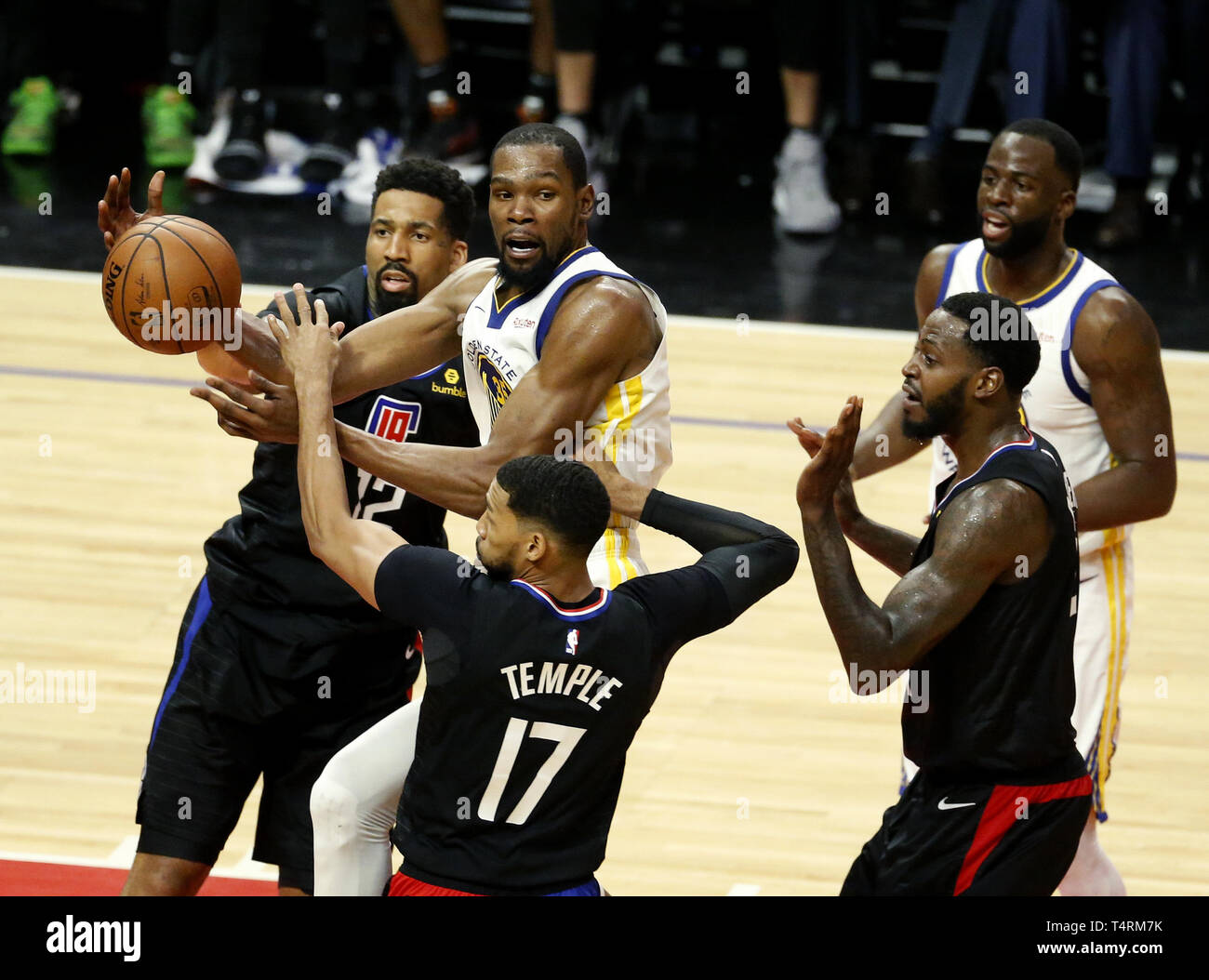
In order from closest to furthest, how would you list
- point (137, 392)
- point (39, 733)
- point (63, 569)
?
point (39, 733) → point (63, 569) → point (137, 392)

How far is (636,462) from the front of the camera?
4.21 m

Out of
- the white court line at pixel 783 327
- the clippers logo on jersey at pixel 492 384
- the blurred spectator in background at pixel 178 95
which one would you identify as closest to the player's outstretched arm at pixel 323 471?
the clippers logo on jersey at pixel 492 384

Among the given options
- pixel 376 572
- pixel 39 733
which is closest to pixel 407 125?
pixel 39 733

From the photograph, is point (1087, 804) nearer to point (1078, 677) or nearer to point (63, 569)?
point (1078, 677)

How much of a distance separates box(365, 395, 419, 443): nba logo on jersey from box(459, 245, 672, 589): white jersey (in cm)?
33

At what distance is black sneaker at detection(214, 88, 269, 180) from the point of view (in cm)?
1055

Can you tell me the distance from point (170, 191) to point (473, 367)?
6.83 metres

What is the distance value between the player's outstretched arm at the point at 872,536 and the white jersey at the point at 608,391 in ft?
1.39

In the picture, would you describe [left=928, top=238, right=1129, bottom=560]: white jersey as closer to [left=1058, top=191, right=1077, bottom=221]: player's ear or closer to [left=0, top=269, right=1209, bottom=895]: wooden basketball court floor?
[left=1058, top=191, right=1077, bottom=221]: player's ear

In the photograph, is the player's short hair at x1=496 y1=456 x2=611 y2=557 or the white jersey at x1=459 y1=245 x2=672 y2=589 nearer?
the player's short hair at x1=496 y1=456 x2=611 y2=557

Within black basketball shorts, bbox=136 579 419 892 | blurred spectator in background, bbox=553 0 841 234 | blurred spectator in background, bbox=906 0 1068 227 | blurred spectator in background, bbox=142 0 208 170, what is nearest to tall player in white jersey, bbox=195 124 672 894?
black basketball shorts, bbox=136 579 419 892

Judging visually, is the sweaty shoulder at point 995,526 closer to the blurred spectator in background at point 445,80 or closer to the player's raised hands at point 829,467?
the player's raised hands at point 829,467

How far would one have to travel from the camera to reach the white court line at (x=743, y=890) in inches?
194

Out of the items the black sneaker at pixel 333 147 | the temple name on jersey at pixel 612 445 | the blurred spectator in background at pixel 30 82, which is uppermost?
the blurred spectator in background at pixel 30 82
